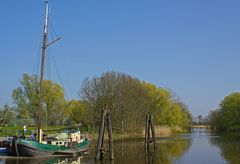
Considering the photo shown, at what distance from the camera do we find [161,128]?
8831cm

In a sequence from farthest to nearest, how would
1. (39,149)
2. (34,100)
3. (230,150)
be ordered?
(34,100)
(230,150)
(39,149)

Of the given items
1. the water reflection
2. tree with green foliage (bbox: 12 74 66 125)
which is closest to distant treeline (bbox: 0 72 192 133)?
tree with green foliage (bbox: 12 74 66 125)

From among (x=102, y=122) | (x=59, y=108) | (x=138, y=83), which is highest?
(x=138, y=83)

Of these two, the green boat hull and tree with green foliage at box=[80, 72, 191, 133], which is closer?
the green boat hull

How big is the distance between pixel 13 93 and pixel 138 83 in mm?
26180

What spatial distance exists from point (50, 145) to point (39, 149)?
1847mm

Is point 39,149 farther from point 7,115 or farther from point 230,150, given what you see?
point 7,115

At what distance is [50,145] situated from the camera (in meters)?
38.5

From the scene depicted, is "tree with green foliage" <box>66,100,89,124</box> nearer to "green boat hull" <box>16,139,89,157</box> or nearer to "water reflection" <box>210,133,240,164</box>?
"water reflection" <box>210,133,240,164</box>

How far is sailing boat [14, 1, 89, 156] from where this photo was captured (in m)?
35.9

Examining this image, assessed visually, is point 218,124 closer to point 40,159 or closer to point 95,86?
point 95,86

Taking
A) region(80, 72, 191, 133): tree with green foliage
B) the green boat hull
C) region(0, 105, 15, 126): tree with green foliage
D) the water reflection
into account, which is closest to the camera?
the water reflection

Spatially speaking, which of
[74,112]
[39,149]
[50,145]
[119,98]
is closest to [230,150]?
[50,145]

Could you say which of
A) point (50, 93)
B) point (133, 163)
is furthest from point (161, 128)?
point (133, 163)
